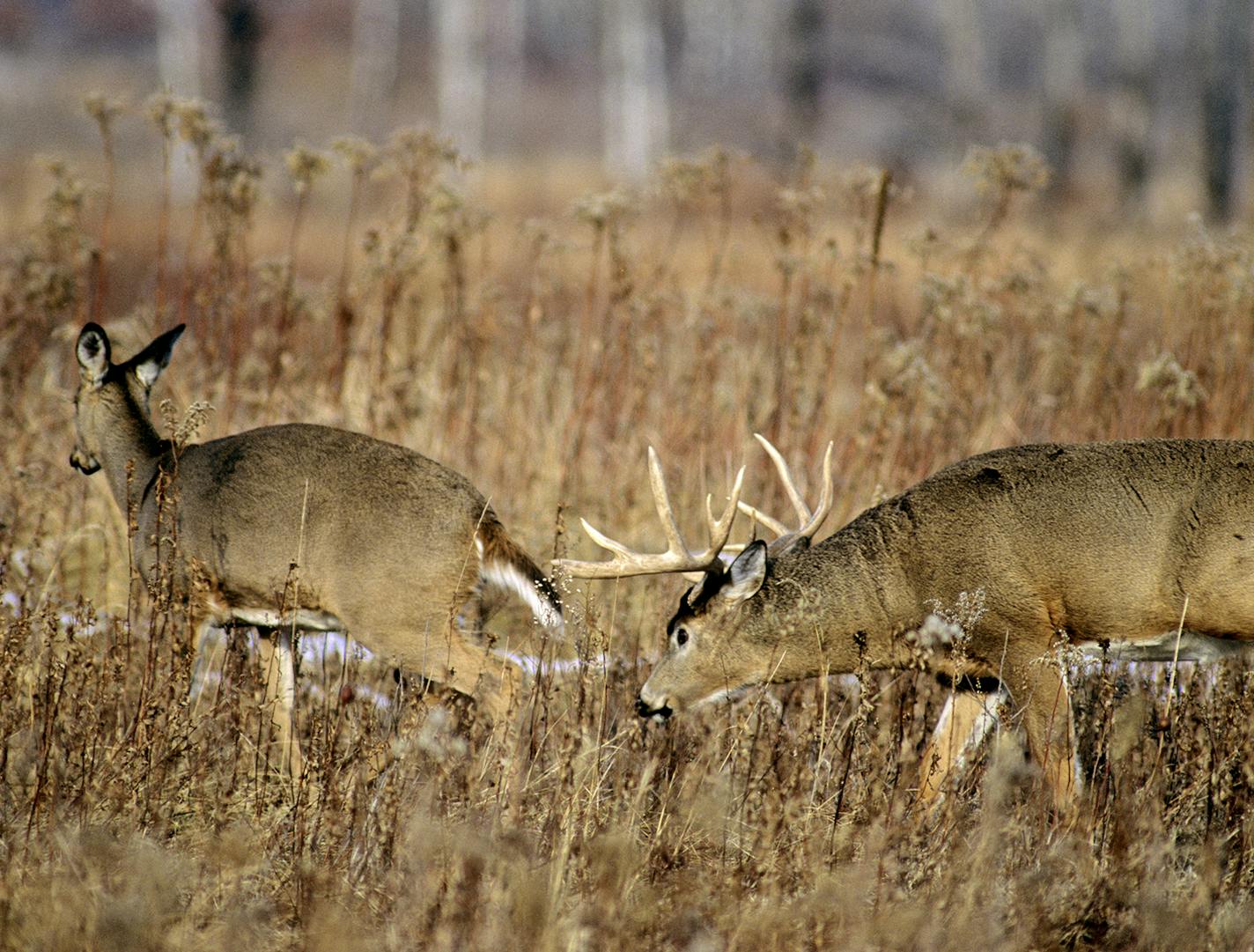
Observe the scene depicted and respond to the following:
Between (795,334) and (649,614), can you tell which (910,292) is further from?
(649,614)

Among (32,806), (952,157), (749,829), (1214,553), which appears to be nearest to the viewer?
(32,806)

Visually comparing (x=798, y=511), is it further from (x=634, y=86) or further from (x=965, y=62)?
(x=965, y=62)

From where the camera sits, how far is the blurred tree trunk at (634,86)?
107 ft

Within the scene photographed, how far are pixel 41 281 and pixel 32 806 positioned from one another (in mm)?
3985

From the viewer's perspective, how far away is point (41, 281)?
715 cm

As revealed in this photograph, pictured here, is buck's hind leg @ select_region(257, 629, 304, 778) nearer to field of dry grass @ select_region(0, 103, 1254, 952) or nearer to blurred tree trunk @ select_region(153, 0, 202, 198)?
field of dry grass @ select_region(0, 103, 1254, 952)

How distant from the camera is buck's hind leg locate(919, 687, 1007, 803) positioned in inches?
191

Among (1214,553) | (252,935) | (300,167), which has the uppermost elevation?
(300,167)

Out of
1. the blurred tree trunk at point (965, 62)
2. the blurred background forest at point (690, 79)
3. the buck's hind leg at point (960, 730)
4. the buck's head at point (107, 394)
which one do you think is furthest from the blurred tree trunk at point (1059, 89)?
the buck's head at point (107, 394)

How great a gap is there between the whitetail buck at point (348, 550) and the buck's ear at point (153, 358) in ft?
1.78

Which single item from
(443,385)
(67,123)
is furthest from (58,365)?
(67,123)

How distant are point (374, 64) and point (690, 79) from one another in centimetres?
2078

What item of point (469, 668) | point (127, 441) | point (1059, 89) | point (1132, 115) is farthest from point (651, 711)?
point (1059, 89)

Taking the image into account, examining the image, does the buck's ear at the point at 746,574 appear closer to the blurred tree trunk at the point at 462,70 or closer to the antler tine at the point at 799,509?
the antler tine at the point at 799,509
